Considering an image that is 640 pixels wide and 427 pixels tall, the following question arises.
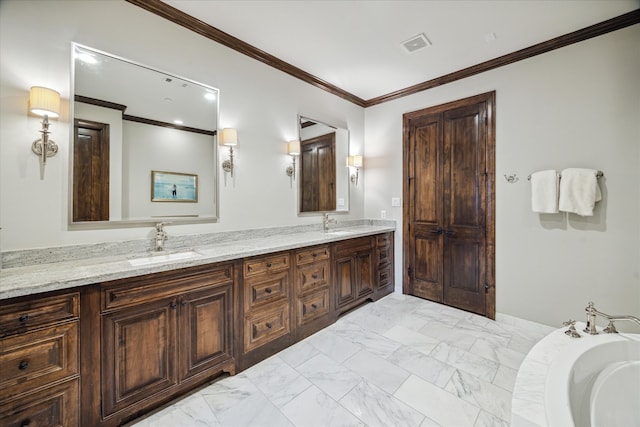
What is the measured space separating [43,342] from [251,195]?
1.67 m

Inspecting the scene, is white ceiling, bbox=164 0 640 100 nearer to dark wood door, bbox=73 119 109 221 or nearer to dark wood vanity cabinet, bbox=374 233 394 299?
dark wood door, bbox=73 119 109 221

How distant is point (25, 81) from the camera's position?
1.52 m

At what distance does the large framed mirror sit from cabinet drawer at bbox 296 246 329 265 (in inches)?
32.9

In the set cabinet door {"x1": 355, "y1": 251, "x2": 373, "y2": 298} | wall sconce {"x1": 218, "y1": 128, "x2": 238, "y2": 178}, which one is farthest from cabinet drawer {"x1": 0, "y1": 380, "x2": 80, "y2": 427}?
cabinet door {"x1": 355, "y1": 251, "x2": 373, "y2": 298}

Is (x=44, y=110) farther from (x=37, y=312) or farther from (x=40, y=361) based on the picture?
(x=40, y=361)

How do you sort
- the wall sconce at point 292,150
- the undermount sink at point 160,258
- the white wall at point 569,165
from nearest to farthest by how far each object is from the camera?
the undermount sink at point 160,258
the white wall at point 569,165
the wall sconce at point 292,150

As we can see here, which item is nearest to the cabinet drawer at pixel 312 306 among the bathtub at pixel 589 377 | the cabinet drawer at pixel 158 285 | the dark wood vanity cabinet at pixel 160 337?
the dark wood vanity cabinet at pixel 160 337

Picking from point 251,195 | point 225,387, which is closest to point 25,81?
point 251,195

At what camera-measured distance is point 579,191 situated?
7.37 ft

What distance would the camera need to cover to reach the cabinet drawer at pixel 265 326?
1.99 m

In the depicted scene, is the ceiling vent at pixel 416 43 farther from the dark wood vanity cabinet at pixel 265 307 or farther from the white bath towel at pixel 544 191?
the dark wood vanity cabinet at pixel 265 307

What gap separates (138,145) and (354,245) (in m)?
2.17

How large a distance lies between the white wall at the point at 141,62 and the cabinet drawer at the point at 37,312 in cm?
56

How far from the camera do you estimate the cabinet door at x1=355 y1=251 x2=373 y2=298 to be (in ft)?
9.85
